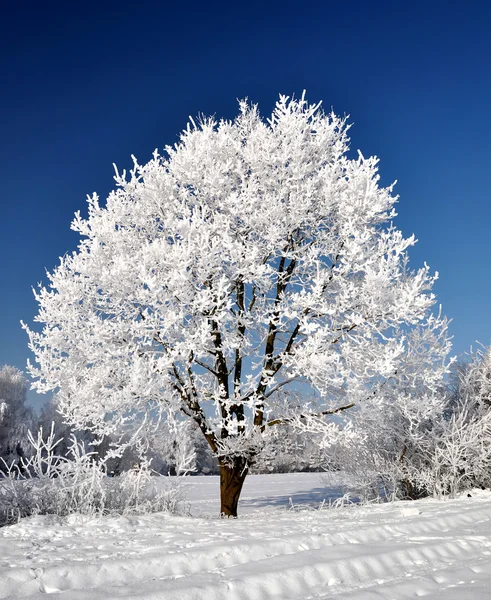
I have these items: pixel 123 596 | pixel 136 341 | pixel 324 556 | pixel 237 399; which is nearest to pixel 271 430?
pixel 237 399

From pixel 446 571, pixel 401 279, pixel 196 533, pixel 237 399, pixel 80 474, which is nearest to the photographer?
pixel 446 571

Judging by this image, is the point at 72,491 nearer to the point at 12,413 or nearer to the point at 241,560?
the point at 241,560

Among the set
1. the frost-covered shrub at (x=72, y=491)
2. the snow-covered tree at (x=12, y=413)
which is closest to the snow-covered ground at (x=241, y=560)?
the frost-covered shrub at (x=72, y=491)

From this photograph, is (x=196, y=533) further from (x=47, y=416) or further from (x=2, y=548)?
(x=47, y=416)

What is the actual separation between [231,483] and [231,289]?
152 inches

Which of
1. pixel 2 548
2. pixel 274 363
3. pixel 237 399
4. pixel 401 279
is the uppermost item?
pixel 401 279

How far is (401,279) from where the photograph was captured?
10641 millimetres

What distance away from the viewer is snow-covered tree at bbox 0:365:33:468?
99.4 ft

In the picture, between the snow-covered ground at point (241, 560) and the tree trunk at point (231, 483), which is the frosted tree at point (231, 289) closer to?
the tree trunk at point (231, 483)

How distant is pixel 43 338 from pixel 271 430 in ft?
15.1

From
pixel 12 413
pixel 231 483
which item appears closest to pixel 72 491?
pixel 231 483

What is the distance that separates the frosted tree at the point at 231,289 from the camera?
29.4 ft

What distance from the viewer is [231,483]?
33.3 ft

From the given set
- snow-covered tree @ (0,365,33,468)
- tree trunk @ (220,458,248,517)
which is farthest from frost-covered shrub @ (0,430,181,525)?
snow-covered tree @ (0,365,33,468)
